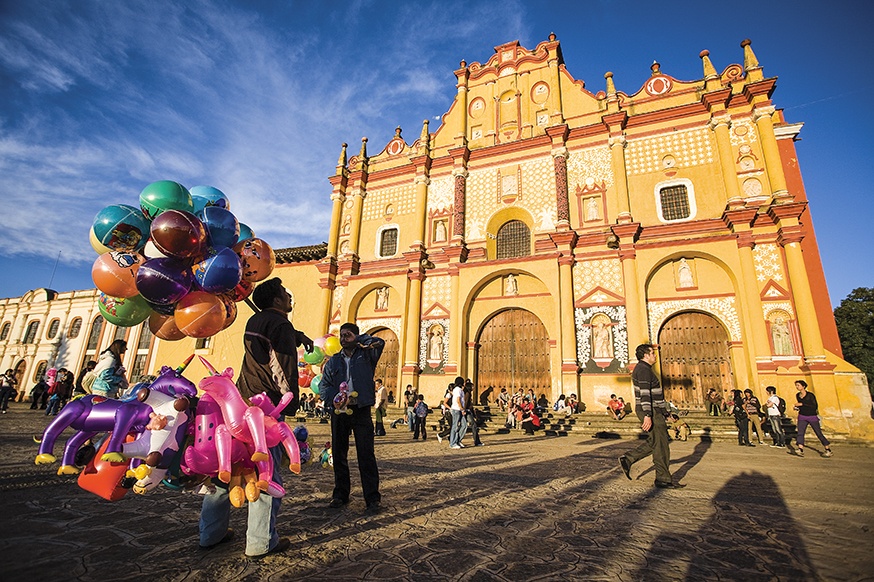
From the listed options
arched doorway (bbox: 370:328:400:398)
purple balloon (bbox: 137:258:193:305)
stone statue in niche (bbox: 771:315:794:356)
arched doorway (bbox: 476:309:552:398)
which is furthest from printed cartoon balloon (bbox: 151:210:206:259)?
stone statue in niche (bbox: 771:315:794:356)

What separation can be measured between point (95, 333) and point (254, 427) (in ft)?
120

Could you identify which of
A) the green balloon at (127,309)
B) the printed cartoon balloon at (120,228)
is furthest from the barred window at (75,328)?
the printed cartoon balloon at (120,228)

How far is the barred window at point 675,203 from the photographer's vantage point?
15445 mm

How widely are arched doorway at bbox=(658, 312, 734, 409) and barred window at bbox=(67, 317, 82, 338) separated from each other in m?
38.5

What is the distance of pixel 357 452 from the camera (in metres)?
3.78

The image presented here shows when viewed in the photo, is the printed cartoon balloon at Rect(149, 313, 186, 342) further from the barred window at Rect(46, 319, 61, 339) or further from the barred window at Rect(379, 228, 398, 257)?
the barred window at Rect(46, 319, 61, 339)

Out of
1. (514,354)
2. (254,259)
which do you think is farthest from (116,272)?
(514,354)

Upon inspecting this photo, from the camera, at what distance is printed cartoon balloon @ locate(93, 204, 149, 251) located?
3939 mm

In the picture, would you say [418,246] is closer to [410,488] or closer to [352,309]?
[352,309]

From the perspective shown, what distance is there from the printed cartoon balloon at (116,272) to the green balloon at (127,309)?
0.97ft

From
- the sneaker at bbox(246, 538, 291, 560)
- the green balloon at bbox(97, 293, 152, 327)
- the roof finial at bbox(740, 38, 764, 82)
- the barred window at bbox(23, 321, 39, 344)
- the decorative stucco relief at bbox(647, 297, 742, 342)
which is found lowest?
the sneaker at bbox(246, 538, 291, 560)

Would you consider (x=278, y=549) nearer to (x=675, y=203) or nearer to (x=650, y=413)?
(x=650, y=413)

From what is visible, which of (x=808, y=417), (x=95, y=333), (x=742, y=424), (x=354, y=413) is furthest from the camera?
(x=95, y=333)

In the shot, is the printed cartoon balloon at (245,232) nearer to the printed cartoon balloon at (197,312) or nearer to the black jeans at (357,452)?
the printed cartoon balloon at (197,312)
